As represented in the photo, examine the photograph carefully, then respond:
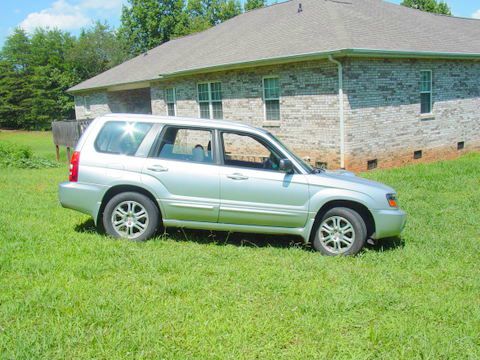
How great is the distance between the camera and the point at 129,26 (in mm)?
56219

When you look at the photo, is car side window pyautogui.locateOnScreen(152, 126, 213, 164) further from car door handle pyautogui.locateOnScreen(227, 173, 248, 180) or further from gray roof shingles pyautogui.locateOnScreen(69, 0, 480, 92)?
gray roof shingles pyautogui.locateOnScreen(69, 0, 480, 92)

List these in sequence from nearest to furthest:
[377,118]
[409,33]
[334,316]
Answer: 1. [334,316]
2. [377,118]
3. [409,33]

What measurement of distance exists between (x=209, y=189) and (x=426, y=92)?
11.6 meters

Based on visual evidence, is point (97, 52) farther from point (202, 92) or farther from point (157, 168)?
point (157, 168)

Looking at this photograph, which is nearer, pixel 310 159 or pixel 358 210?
pixel 358 210

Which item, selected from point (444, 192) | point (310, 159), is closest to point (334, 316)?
point (444, 192)

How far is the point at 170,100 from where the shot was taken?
20500 millimetres

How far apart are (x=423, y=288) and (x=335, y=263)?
3.61 feet

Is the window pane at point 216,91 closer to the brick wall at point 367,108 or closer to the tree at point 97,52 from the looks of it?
the brick wall at point 367,108

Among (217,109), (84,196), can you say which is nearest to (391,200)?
(84,196)

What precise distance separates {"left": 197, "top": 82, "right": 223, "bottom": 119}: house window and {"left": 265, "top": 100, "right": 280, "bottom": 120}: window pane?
2.56 metres

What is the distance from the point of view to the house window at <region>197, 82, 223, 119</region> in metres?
17.2

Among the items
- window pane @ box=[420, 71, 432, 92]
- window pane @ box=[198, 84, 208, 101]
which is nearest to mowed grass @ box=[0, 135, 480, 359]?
window pane @ box=[420, 71, 432, 92]

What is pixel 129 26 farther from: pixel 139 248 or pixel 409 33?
pixel 139 248
